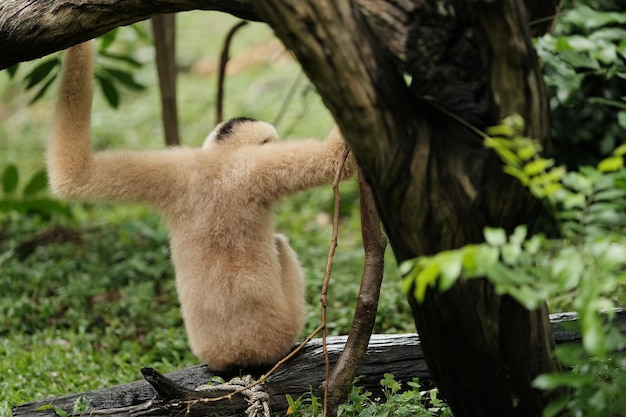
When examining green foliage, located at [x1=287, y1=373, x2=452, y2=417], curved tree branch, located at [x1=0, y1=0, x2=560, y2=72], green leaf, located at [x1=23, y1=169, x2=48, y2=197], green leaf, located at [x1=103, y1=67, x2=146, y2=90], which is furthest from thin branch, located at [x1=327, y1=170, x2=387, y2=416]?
green leaf, located at [x1=23, y1=169, x2=48, y2=197]

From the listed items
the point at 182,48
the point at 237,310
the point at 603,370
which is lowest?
the point at 603,370

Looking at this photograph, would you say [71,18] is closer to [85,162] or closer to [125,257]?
[85,162]

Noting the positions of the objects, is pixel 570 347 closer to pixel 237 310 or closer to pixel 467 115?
pixel 467 115

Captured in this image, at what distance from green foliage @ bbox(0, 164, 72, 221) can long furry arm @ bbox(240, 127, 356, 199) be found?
13.8 ft

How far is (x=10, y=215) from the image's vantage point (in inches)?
337

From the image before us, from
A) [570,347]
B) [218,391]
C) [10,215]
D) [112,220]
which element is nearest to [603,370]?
[570,347]

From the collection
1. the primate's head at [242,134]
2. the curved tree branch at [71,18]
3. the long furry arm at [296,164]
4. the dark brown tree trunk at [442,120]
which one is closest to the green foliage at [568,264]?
the dark brown tree trunk at [442,120]

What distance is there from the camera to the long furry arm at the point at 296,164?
369 cm

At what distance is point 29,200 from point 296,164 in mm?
4846

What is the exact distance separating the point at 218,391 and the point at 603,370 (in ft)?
5.68

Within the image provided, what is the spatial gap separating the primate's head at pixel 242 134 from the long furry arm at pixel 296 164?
12cm

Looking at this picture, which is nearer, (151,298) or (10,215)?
(151,298)

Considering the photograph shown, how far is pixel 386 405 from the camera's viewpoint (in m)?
3.53

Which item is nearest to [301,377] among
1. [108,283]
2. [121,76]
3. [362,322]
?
[362,322]
